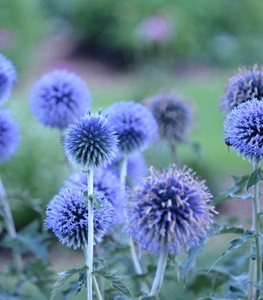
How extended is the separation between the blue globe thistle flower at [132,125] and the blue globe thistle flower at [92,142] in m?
0.61

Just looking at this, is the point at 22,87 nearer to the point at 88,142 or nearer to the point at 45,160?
the point at 45,160

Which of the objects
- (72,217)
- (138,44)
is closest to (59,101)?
(72,217)

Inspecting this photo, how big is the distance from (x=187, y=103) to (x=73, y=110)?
2.36 ft

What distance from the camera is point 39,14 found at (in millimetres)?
16469

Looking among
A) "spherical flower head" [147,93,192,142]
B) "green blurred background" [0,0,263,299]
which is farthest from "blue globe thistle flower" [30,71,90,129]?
"green blurred background" [0,0,263,299]

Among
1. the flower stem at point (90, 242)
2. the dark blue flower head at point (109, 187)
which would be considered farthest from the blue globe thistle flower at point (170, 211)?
the dark blue flower head at point (109, 187)

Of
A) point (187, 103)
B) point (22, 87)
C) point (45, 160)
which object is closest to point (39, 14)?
point (22, 87)

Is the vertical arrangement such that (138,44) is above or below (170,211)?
above

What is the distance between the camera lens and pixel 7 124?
2.84 metres

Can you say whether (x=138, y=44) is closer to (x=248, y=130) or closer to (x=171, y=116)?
(x=171, y=116)

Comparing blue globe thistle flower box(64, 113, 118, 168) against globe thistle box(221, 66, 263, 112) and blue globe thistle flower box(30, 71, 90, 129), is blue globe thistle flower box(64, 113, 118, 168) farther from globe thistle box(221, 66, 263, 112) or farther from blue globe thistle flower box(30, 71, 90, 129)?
blue globe thistle flower box(30, 71, 90, 129)

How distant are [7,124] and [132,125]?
57 centimetres

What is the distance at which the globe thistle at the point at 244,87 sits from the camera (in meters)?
2.42

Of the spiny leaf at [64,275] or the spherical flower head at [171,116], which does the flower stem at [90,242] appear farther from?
the spherical flower head at [171,116]
